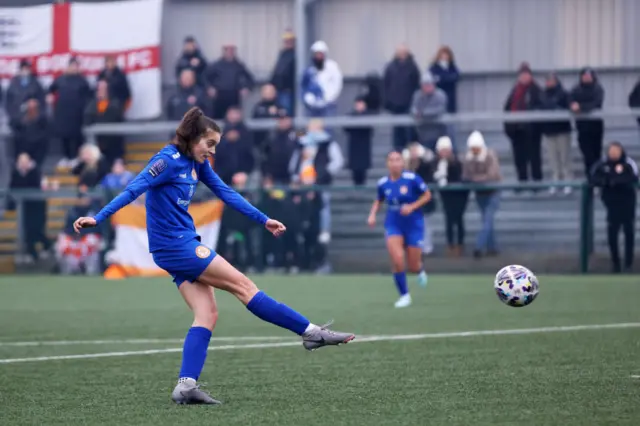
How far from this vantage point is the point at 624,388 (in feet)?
29.3

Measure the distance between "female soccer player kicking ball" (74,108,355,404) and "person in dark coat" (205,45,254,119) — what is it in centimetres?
1683

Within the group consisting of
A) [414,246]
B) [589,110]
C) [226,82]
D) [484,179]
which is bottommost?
[414,246]

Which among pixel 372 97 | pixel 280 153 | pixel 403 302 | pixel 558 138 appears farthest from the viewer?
pixel 372 97

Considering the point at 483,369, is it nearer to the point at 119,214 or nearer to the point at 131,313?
the point at 131,313

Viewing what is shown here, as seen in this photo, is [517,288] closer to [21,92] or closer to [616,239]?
→ [616,239]

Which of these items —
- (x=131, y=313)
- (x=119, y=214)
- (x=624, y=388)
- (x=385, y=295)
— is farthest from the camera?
(x=119, y=214)

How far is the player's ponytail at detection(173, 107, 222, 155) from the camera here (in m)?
8.68

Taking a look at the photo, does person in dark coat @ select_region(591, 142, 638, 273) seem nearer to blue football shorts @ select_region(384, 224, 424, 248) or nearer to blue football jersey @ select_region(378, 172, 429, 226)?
blue football shorts @ select_region(384, 224, 424, 248)

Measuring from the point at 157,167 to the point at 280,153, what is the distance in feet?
50.8

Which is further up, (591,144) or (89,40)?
(89,40)

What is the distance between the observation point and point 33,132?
2616 cm

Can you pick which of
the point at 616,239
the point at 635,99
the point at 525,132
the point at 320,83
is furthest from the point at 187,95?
the point at 616,239

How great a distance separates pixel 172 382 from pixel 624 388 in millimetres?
3208

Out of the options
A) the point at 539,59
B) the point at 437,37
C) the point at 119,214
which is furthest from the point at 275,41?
the point at 119,214
